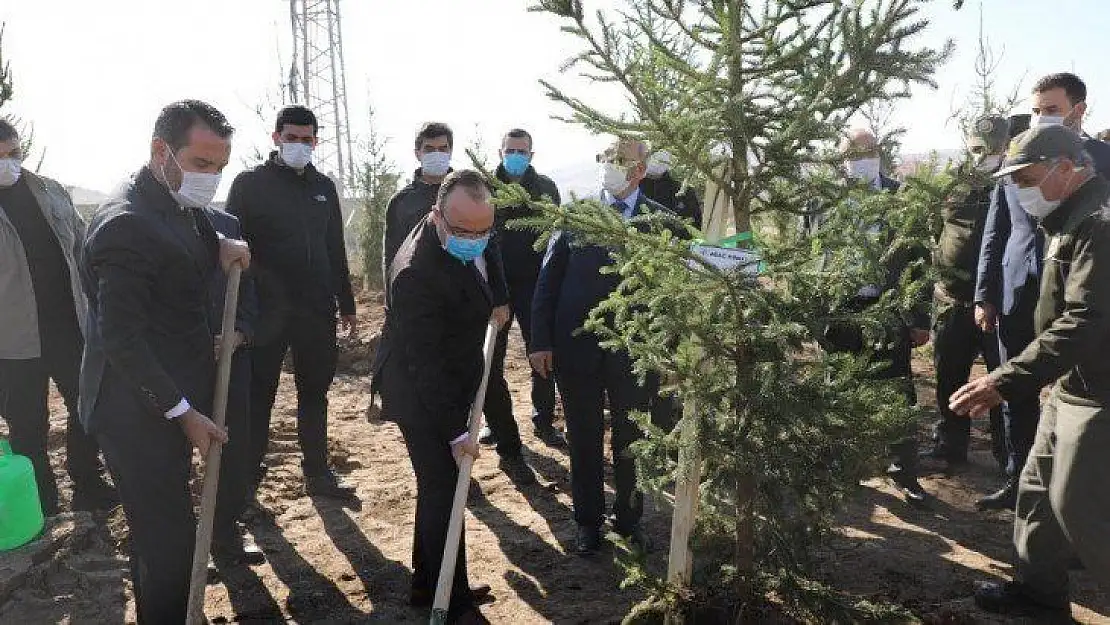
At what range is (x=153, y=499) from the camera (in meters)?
3.10

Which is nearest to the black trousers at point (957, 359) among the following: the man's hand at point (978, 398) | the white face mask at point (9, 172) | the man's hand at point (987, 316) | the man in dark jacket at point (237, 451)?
the man's hand at point (987, 316)

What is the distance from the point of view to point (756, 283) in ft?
9.35

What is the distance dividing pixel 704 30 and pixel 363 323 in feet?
30.7

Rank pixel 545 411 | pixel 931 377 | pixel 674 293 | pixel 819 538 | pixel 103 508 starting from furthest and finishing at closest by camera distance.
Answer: pixel 931 377, pixel 545 411, pixel 103 508, pixel 819 538, pixel 674 293

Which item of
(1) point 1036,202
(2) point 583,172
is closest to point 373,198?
(1) point 1036,202

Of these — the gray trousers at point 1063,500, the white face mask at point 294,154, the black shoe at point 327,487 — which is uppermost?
the white face mask at point 294,154

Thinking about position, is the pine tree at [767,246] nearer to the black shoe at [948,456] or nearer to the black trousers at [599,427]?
the black trousers at [599,427]

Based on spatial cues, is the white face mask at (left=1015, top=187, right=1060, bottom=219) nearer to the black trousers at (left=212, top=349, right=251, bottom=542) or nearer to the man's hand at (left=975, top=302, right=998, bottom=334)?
the man's hand at (left=975, top=302, right=998, bottom=334)

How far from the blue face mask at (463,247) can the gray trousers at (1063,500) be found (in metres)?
2.63

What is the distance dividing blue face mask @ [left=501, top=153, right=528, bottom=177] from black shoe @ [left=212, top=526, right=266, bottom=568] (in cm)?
340

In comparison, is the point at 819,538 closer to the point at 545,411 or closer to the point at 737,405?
the point at 737,405

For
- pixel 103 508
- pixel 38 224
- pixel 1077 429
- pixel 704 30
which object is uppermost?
pixel 704 30

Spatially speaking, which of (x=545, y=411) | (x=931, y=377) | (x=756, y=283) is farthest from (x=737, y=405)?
(x=931, y=377)

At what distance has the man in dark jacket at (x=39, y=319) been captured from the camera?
4953mm
